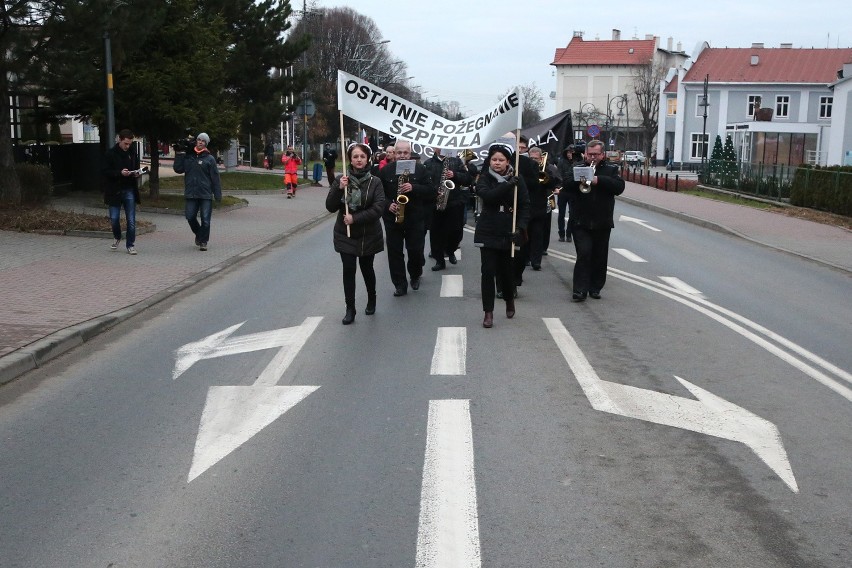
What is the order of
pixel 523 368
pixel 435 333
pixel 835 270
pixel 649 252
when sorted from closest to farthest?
1. pixel 523 368
2. pixel 435 333
3. pixel 835 270
4. pixel 649 252

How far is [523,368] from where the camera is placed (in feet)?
26.9

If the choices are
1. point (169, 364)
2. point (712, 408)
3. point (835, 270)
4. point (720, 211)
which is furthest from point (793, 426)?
point (720, 211)

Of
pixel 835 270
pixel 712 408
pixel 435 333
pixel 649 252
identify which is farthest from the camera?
pixel 649 252

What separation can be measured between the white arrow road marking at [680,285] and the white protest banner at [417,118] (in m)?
3.13

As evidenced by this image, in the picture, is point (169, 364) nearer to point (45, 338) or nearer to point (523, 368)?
point (45, 338)

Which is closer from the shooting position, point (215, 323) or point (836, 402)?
point (836, 402)

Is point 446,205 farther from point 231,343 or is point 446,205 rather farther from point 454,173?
point 231,343

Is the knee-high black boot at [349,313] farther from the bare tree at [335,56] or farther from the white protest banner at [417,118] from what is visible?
the bare tree at [335,56]

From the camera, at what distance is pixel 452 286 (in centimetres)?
1320

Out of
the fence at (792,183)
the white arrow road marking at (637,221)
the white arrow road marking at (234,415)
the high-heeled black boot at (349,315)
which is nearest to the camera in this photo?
the white arrow road marking at (234,415)

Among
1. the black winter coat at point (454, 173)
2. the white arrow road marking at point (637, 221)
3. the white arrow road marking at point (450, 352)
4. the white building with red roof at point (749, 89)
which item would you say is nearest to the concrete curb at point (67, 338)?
the white arrow road marking at point (450, 352)

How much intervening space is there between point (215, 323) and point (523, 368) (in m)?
3.75

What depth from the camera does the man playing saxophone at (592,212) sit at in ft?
38.6

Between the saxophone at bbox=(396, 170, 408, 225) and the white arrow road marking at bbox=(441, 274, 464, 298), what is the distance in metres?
1.06
